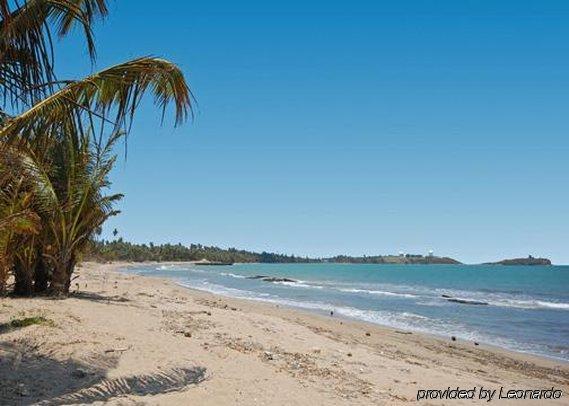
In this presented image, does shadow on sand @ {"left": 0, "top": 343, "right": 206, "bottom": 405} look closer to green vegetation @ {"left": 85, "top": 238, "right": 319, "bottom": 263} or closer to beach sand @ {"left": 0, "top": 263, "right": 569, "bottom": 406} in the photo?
beach sand @ {"left": 0, "top": 263, "right": 569, "bottom": 406}

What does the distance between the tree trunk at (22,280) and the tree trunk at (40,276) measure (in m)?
0.71

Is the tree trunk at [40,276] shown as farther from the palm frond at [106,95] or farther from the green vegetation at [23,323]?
the palm frond at [106,95]

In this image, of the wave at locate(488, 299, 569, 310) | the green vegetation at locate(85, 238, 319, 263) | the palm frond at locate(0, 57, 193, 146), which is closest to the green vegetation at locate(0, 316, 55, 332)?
the palm frond at locate(0, 57, 193, 146)

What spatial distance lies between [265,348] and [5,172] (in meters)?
4.98

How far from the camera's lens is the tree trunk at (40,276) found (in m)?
12.9

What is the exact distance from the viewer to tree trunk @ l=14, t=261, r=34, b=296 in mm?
12141

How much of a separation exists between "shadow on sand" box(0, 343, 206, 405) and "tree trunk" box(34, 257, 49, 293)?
272 inches

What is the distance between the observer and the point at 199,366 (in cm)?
655

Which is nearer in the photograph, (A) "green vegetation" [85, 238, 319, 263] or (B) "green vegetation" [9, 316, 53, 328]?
(B) "green vegetation" [9, 316, 53, 328]

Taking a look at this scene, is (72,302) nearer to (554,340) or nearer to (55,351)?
(55,351)

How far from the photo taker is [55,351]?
21.2 ft

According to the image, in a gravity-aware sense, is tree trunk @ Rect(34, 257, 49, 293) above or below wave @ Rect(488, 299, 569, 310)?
above

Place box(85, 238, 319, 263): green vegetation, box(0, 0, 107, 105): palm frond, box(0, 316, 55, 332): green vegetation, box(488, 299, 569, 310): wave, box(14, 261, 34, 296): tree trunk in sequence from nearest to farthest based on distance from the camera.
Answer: box(0, 0, 107, 105): palm frond < box(0, 316, 55, 332): green vegetation < box(14, 261, 34, 296): tree trunk < box(488, 299, 569, 310): wave < box(85, 238, 319, 263): green vegetation

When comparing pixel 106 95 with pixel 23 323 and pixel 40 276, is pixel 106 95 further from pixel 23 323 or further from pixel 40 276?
pixel 40 276
